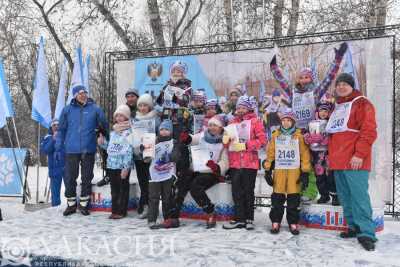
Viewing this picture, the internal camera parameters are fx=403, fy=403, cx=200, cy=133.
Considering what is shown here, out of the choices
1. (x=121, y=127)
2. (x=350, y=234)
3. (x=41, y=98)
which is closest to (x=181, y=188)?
(x=121, y=127)

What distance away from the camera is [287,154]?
4617 millimetres

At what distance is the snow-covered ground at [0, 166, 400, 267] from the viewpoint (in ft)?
12.1

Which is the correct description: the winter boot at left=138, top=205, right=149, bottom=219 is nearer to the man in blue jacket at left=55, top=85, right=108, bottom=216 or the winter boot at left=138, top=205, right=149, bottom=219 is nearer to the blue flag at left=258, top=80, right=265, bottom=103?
the man in blue jacket at left=55, top=85, right=108, bottom=216

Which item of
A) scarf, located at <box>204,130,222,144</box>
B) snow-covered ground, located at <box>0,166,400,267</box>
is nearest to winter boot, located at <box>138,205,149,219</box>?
snow-covered ground, located at <box>0,166,400,267</box>

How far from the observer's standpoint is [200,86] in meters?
6.87

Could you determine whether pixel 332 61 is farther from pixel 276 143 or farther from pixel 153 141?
pixel 153 141

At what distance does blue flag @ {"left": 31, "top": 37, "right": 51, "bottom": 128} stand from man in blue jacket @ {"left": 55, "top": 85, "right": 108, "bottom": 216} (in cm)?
193

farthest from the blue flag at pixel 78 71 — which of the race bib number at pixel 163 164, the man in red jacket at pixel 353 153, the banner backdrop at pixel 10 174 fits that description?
the man in red jacket at pixel 353 153

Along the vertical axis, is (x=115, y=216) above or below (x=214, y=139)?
below

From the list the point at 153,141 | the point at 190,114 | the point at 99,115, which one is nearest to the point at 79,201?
the point at 99,115

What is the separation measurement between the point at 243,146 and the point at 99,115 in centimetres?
217

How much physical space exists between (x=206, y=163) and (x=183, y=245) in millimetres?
1098

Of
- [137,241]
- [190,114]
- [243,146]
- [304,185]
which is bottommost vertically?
[137,241]

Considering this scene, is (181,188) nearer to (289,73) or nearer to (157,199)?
(157,199)
